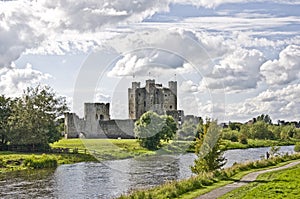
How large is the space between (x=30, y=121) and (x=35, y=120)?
138 centimetres

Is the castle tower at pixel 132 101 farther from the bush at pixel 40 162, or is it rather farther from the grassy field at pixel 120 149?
the bush at pixel 40 162

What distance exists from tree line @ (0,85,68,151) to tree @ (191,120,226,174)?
4012 cm

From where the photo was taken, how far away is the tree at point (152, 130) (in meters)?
86.6

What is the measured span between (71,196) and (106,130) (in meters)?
66.1

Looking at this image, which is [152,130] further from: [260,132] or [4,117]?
[260,132]

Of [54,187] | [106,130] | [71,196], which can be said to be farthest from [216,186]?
[106,130]

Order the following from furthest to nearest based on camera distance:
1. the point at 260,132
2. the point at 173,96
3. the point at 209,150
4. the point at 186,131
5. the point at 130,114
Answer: the point at 260,132 → the point at 130,114 → the point at 173,96 → the point at 186,131 → the point at 209,150

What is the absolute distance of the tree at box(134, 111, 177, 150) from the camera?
86.6 meters

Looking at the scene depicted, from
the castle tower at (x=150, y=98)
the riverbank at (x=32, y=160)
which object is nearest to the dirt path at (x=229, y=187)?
the riverbank at (x=32, y=160)

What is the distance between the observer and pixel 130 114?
364 feet

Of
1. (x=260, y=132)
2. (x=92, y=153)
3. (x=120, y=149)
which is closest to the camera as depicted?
(x=92, y=153)

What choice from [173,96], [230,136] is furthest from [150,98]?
[230,136]

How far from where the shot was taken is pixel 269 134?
138m

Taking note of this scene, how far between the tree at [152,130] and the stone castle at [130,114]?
628 centimetres
